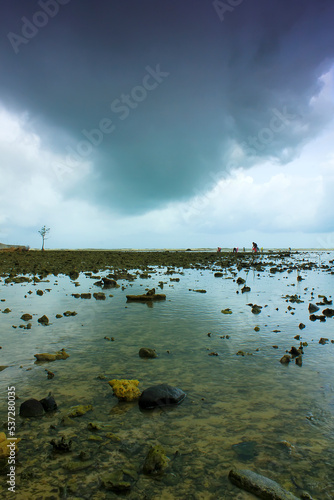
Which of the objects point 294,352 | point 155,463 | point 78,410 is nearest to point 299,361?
point 294,352

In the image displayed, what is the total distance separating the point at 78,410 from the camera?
15.1 ft

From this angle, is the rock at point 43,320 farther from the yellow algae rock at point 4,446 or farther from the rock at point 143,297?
the yellow algae rock at point 4,446

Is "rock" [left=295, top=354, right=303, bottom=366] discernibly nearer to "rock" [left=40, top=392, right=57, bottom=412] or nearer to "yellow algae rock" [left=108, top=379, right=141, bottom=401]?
"yellow algae rock" [left=108, top=379, right=141, bottom=401]

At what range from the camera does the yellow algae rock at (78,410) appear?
4539 mm

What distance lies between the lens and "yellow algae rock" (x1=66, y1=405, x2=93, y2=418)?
4.54m

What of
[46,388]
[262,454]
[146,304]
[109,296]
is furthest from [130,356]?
[109,296]

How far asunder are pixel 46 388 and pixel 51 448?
178 cm

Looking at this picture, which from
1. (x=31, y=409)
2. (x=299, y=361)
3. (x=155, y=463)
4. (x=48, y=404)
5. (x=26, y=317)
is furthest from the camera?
(x=26, y=317)

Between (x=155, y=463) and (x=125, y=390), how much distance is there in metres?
1.70

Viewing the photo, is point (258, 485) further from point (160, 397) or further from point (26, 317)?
point (26, 317)

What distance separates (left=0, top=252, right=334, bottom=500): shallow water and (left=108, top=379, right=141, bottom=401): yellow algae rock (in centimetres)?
14

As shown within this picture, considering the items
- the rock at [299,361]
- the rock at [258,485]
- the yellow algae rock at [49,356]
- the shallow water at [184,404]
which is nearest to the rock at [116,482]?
the shallow water at [184,404]

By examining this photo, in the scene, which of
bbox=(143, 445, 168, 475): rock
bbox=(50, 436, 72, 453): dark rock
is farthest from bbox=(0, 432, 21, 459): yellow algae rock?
bbox=(143, 445, 168, 475): rock

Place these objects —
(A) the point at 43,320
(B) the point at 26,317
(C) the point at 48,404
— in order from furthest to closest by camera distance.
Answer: (B) the point at 26,317 < (A) the point at 43,320 < (C) the point at 48,404
